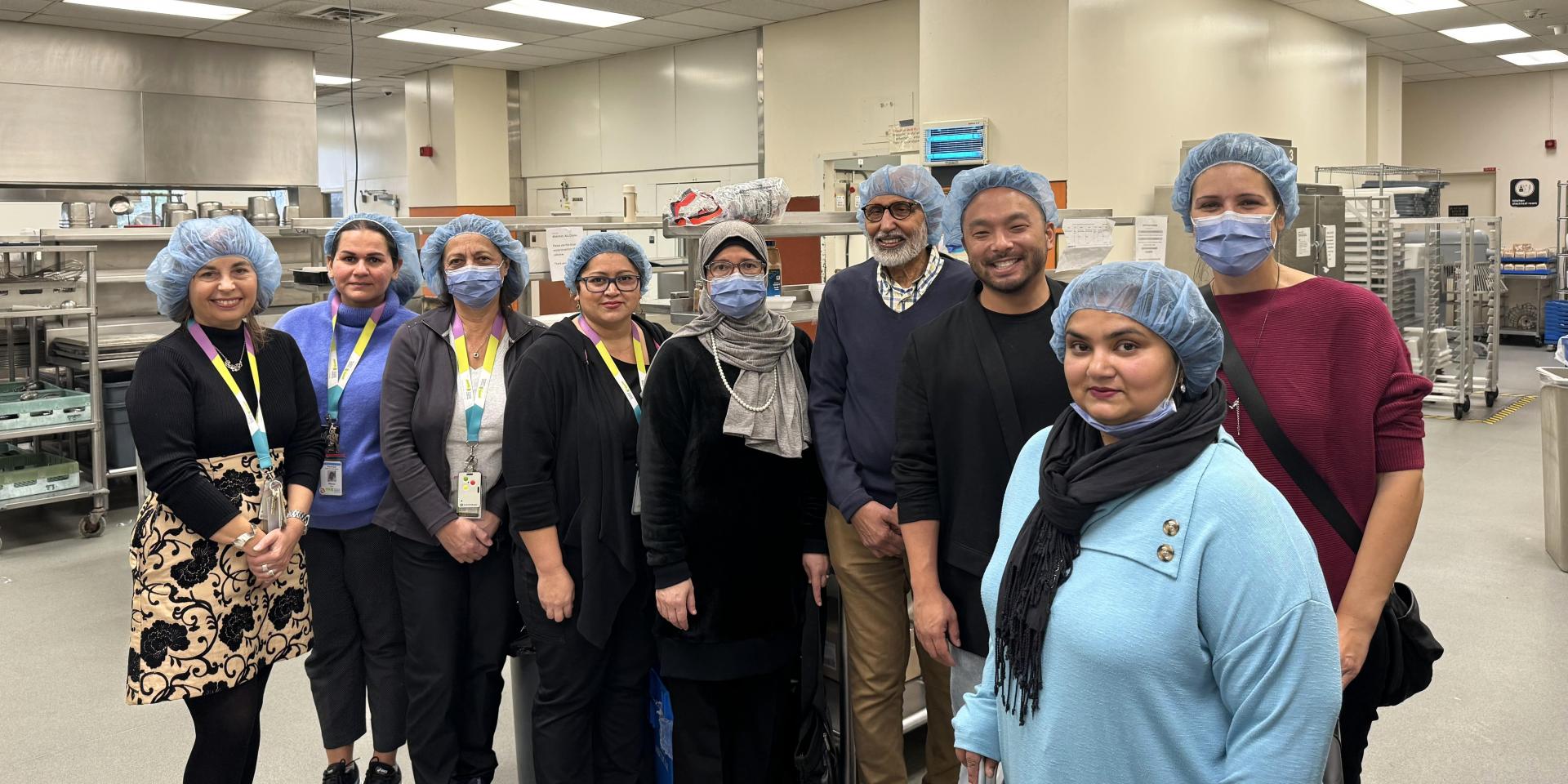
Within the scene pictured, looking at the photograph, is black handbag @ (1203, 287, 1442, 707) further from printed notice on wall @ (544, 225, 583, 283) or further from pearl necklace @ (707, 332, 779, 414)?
printed notice on wall @ (544, 225, 583, 283)

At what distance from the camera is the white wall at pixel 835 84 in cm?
827

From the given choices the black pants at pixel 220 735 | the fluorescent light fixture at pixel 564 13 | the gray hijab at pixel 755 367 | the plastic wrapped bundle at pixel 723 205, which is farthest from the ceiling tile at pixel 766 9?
the black pants at pixel 220 735

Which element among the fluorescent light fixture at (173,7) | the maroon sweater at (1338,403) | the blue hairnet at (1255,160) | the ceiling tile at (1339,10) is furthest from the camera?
the ceiling tile at (1339,10)

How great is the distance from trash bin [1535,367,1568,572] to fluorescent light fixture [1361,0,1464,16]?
4888mm

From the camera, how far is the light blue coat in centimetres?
119

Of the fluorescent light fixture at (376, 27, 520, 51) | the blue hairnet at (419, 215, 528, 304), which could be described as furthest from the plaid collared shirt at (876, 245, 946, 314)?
the fluorescent light fixture at (376, 27, 520, 51)

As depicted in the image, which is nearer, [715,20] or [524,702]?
[524,702]

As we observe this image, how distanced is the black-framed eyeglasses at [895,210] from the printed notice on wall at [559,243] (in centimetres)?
100

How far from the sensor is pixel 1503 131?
1308 cm

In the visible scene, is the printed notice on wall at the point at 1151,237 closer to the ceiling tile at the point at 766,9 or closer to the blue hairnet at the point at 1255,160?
the blue hairnet at the point at 1255,160

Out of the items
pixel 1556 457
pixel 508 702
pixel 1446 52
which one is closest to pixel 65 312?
pixel 508 702

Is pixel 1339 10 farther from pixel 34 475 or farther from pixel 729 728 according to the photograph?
pixel 34 475

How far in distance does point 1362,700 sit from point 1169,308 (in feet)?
2.78

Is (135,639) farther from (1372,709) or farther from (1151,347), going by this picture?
(1372,709)
